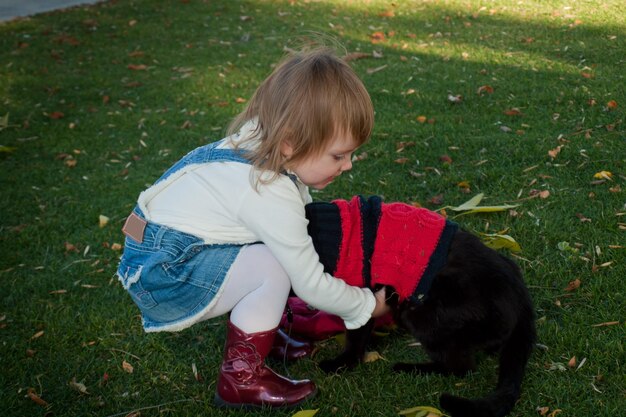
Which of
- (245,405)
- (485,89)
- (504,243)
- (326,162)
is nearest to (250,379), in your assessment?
(245,405)

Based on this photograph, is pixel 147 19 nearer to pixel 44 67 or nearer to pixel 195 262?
pixel 44 67

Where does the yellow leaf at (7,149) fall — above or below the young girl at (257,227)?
below

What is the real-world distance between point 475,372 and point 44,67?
6698 millimetres

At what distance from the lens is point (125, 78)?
291 inches

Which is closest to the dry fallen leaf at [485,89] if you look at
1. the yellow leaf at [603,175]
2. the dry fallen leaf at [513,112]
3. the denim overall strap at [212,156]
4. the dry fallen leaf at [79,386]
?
the dry fallen leaf at [513,112]

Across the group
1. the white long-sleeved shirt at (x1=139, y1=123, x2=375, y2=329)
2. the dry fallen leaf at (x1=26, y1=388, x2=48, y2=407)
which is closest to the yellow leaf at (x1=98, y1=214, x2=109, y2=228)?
the dry fallen leaf at (x1=26, y1=388, x2=48, y2=407)

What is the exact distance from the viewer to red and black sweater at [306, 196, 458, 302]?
2572 millimetres

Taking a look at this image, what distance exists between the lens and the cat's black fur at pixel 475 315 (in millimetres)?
2510

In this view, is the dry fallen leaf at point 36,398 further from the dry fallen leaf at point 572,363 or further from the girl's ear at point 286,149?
the dry fallen leaf at point 572,363

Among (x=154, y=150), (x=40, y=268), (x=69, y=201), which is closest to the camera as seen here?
(x=40, y=268)

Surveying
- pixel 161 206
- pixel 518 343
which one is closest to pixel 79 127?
pixel 161 206

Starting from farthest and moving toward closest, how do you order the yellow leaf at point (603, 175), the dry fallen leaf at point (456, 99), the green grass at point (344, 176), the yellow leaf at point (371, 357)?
the dry fallen leaf at point (456, 99) < the yellow leaf at point (603, 175) < the yellow leaf at point (371, 357) < the green grass at point (344, 176)

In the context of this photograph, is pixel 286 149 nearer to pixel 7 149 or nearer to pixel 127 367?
pixel 127 367

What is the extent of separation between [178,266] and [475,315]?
1.14 m
